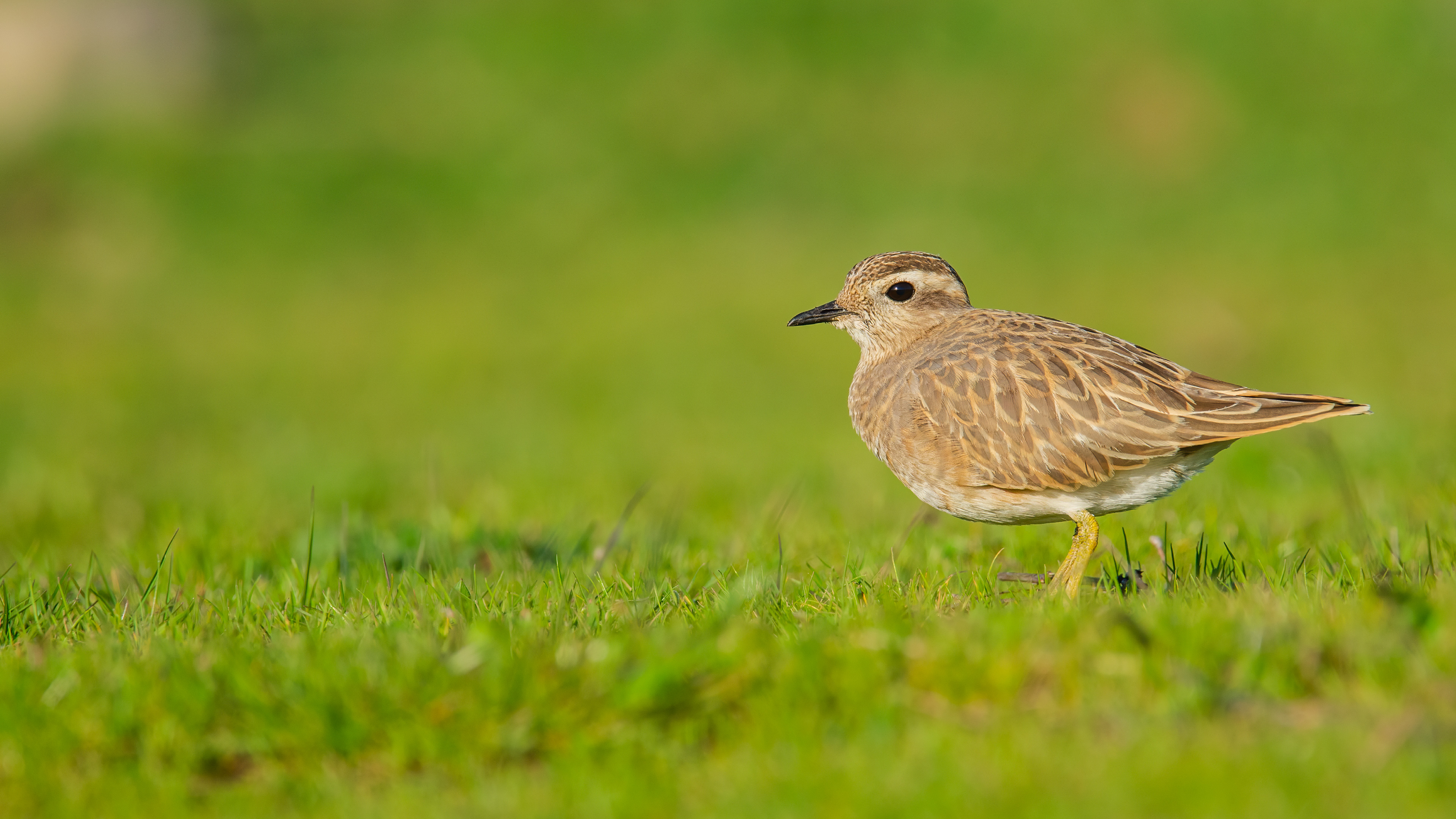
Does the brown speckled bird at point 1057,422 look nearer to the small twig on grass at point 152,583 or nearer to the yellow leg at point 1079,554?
the yellow leg at point 1079,554

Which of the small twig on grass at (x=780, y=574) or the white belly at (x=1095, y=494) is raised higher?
the white belly at (x=1095, y=494)

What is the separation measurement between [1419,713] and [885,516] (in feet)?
14.5

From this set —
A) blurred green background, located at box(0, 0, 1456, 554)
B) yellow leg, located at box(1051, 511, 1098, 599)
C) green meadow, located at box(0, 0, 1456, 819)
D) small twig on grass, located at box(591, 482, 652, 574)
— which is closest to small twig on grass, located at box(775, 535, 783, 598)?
green meadow, located at box(0, 0, 1456, 819)

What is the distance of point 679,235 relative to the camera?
18766 millimetres

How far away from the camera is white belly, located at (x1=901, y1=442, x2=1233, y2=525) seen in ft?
19.7

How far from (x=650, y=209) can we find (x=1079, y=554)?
1407cm

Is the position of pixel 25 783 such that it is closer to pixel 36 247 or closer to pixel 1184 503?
pixel 1184 503

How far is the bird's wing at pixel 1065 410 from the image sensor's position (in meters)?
5.86

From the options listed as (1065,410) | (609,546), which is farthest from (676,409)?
(1065,410)

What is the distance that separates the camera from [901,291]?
7.39 metres

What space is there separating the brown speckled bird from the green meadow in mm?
342

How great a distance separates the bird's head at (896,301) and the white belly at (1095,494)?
1417 millimetres

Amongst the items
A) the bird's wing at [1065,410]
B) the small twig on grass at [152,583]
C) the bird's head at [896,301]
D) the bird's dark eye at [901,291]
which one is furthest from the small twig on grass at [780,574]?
the small twig on grass at [152,583]

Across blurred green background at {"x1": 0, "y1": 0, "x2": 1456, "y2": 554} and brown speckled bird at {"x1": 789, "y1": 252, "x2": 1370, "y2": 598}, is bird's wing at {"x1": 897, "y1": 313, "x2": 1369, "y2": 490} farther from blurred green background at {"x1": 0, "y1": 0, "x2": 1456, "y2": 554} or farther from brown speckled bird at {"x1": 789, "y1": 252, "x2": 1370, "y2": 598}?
blurred green background at {"x1": 0, "y1": 0, "x2": 1456, "y2": 554}
